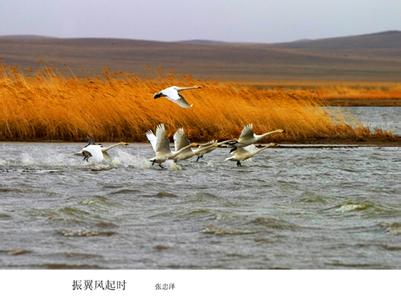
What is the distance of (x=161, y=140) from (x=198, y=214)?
436cm

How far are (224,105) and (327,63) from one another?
3071 inches

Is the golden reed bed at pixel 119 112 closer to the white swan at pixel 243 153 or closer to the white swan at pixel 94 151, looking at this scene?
the white swan at pixel 243 153

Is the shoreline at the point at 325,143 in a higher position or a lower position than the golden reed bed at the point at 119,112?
lower

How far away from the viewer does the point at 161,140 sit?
1608 centimetres

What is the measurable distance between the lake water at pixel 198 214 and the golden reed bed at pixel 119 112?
332 cm

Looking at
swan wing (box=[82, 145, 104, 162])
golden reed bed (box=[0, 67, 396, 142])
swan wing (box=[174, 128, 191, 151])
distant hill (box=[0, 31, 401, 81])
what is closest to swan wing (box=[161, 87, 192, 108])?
swan wing (box=[174, 128, 191, 151])

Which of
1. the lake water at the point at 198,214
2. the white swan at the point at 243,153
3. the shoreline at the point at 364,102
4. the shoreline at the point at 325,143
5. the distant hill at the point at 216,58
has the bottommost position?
the lake water at the point at 198,214

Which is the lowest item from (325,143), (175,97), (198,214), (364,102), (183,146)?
(198,214)

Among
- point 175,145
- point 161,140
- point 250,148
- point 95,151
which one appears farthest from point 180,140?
point 250,148

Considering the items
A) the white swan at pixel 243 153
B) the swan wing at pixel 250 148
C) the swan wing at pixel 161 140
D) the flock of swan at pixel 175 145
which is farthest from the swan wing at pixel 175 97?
the swan wing at pixel 250 148

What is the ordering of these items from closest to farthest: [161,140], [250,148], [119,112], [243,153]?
[161,140] < [243,153] < [250,148] < [119,112]

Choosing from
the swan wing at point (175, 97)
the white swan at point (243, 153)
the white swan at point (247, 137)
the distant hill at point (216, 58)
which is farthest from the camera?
the distant hill at point (216, 58)

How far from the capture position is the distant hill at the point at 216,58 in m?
88.0

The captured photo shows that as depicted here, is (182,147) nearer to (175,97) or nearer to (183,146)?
(183,146)
